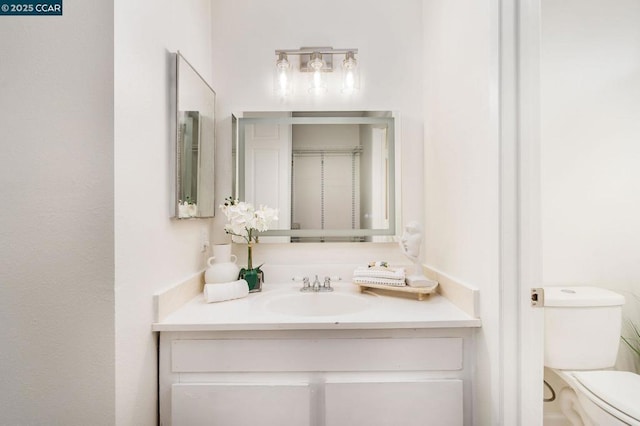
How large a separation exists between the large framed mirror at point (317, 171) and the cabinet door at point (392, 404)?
29.4 inches

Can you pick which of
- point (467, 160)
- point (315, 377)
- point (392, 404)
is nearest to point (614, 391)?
point (392, 404)

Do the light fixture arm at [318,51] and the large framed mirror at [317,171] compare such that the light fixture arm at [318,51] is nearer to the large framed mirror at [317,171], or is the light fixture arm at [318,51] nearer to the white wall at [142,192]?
the large framed mirror at [317,171]

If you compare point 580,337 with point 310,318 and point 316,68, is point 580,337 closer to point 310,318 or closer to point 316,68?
point 310,318

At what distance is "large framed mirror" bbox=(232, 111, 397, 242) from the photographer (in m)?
1.59

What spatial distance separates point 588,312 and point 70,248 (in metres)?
2.06

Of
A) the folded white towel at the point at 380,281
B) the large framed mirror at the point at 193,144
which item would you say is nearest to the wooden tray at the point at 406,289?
the folded white towel at the point at 380,281

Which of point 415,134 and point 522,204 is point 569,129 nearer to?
point 415,134

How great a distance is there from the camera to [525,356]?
0.91 m

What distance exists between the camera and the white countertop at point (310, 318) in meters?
1.00

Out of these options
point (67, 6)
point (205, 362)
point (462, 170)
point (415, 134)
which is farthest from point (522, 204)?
point (67, 6)

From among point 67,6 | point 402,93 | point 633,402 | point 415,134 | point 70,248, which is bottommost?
point 633,402

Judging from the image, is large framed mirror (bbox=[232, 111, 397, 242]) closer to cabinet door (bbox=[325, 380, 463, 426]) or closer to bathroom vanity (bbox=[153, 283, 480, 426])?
bathroom vanity (bbox=[153, 283, 480, 426])

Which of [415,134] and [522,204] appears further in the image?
[415,134]

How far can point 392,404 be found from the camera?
3.31 feet
